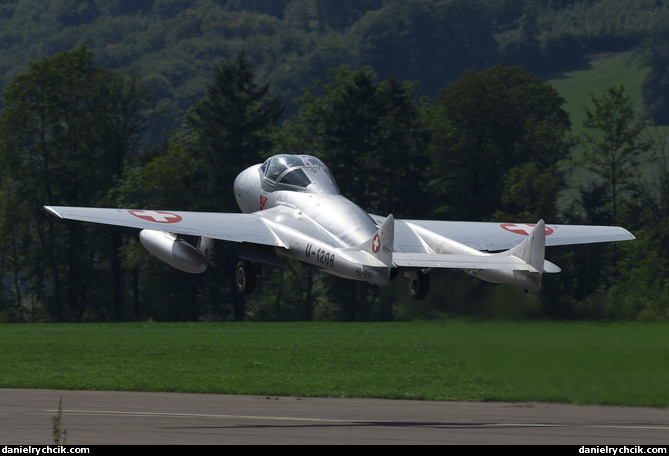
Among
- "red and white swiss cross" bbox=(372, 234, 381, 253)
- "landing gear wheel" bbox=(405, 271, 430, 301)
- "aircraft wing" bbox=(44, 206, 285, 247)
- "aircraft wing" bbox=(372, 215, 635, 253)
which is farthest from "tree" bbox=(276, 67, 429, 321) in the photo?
"red and white swiss cross" bbox=(372, 234, 381, 253)


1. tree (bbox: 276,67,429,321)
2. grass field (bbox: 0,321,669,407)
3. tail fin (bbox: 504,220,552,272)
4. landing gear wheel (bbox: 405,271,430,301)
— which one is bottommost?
grass field (bbox: 0,321,669,407)

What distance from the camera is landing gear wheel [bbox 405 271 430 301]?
2622 cm

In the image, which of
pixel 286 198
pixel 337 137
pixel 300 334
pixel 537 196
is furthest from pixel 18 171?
pixel 286 198

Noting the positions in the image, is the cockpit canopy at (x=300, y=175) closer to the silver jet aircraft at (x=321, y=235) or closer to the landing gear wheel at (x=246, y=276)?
the silver jet aircraft at (x=321, y=235)

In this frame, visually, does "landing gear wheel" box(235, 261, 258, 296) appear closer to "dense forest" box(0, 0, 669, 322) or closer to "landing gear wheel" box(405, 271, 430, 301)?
"landing gear wheel" box(405, 271, 430, 301)

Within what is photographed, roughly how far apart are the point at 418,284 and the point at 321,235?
12.2 ft

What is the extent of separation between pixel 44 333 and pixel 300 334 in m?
10.7

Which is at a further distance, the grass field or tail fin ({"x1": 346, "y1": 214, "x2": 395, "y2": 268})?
tail fin ({"x1": 346, "y1": 214, "x2": 395, "y2": 268})

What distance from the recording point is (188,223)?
3250cm

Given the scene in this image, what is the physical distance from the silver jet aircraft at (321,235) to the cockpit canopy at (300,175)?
0.09 ft

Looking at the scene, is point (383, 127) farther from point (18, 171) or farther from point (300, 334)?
point (300, 334)

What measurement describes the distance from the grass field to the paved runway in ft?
2.57

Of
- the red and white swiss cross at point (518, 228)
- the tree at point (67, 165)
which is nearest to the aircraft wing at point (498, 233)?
the red and white swiss cross at point (518, 228)
